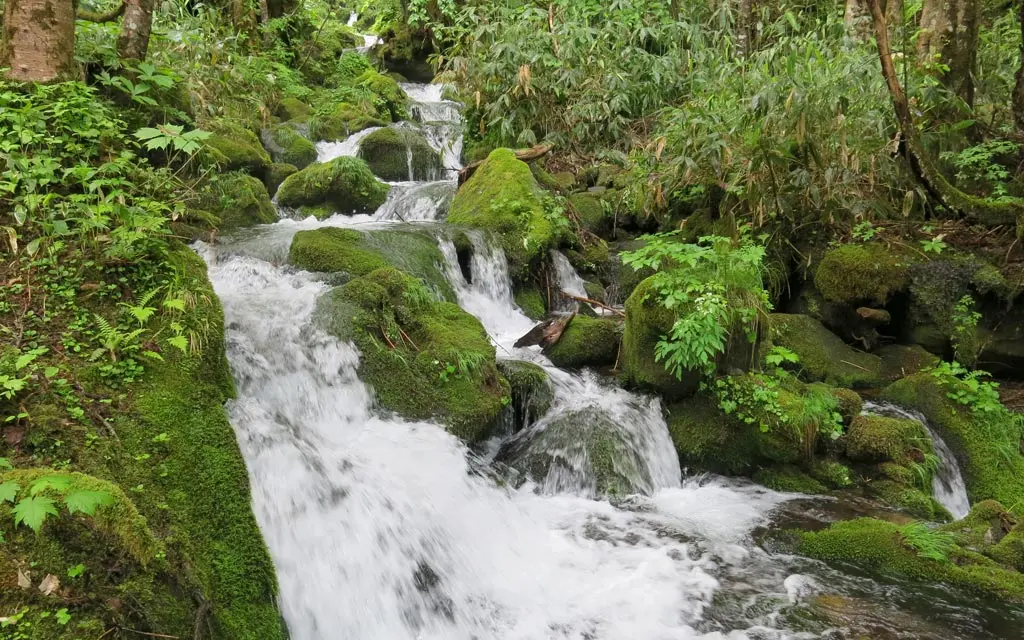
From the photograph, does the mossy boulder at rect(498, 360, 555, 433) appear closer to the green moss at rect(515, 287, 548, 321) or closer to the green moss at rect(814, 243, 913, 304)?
the green moss at rect(515, 287, 548, 321)

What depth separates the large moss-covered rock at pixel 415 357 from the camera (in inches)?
216

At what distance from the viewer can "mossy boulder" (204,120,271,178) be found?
9.55 metres

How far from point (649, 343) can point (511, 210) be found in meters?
3.93

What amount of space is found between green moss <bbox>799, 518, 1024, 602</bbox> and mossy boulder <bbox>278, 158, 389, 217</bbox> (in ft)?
28.1

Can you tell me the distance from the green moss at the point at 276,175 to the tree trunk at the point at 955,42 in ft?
32.2


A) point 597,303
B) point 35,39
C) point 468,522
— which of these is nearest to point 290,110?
point 597,303

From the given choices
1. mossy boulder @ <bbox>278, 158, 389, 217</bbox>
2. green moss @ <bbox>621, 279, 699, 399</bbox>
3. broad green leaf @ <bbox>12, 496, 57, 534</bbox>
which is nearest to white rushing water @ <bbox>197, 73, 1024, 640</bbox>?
green moss @ <bbox>621, 279, 699, 399</bbox>

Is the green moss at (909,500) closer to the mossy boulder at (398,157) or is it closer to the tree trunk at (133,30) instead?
the tree trunk at (133,30)

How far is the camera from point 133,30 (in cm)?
604

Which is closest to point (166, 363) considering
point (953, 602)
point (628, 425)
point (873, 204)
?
point (628, 425)

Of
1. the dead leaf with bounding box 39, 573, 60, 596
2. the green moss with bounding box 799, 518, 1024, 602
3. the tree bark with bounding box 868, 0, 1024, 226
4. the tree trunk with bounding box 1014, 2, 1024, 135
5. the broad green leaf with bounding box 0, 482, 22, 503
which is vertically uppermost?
the tree trunk with bounding box 1014, 2, 1024, 135

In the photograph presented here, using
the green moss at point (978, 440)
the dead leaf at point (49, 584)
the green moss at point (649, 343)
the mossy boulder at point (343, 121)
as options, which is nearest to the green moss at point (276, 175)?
the mossy boulder at point (343, 121)

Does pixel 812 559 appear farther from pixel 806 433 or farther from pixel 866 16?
pixel 866 16

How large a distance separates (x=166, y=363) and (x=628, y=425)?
4.04m
